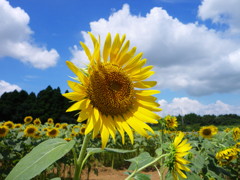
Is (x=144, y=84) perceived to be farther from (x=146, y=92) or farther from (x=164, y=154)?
(x=164, y=154)

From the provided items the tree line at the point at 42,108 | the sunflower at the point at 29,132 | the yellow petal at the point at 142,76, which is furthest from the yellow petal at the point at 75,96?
the tree line at the point at 42,108

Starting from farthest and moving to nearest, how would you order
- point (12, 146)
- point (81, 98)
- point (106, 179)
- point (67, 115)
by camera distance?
point (67, 115), point (106, 179), point (12, 146), point (81, 98)

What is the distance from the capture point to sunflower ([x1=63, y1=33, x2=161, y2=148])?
5.32 ft

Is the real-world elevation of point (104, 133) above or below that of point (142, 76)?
below

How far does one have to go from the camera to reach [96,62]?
69.6 inches

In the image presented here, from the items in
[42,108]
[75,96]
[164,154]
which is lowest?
[164,154]

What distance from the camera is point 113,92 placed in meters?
1.88

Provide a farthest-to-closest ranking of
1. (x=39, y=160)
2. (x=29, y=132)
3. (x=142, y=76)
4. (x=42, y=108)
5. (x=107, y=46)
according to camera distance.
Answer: (x=42, y=108), (x=29, y=132), (x=142, y=76), (x=107, y=46), (x=39, y=160)

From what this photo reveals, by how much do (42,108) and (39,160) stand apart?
100 feet

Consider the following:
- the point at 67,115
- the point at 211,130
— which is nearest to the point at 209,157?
the point at 211,130

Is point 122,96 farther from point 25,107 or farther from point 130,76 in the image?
point 25,107

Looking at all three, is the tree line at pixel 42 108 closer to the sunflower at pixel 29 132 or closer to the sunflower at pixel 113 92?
the sunflower at pixel 29 132

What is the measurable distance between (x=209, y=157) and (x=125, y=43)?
8.77 ft

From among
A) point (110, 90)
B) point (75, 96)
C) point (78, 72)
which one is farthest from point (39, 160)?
point (110, 90)
